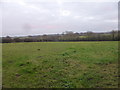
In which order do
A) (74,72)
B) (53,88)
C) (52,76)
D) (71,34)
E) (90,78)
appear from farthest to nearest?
1. (71,34)
2. (74,72)
3. (52,76)
4. (90,78)
5. (53,88)

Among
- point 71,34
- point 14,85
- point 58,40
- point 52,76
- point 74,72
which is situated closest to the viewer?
point 14,85

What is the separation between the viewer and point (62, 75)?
11.4 feet

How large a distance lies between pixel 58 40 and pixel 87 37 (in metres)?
4.31

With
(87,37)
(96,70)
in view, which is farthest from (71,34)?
(96,70)

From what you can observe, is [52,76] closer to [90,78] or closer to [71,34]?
[90,78]

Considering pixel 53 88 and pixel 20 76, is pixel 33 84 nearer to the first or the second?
pixel 53 88

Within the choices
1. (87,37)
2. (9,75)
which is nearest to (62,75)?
(9,75)

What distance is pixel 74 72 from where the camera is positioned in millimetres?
3699

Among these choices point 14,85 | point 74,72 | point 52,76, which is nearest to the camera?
point 14,85

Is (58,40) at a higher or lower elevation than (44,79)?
higher

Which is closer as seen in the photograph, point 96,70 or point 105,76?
point 105,76

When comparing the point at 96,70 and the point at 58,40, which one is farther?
the point at 58,40

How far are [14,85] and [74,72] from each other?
69.8 inches

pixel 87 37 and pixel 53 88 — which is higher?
pixel 87 37
